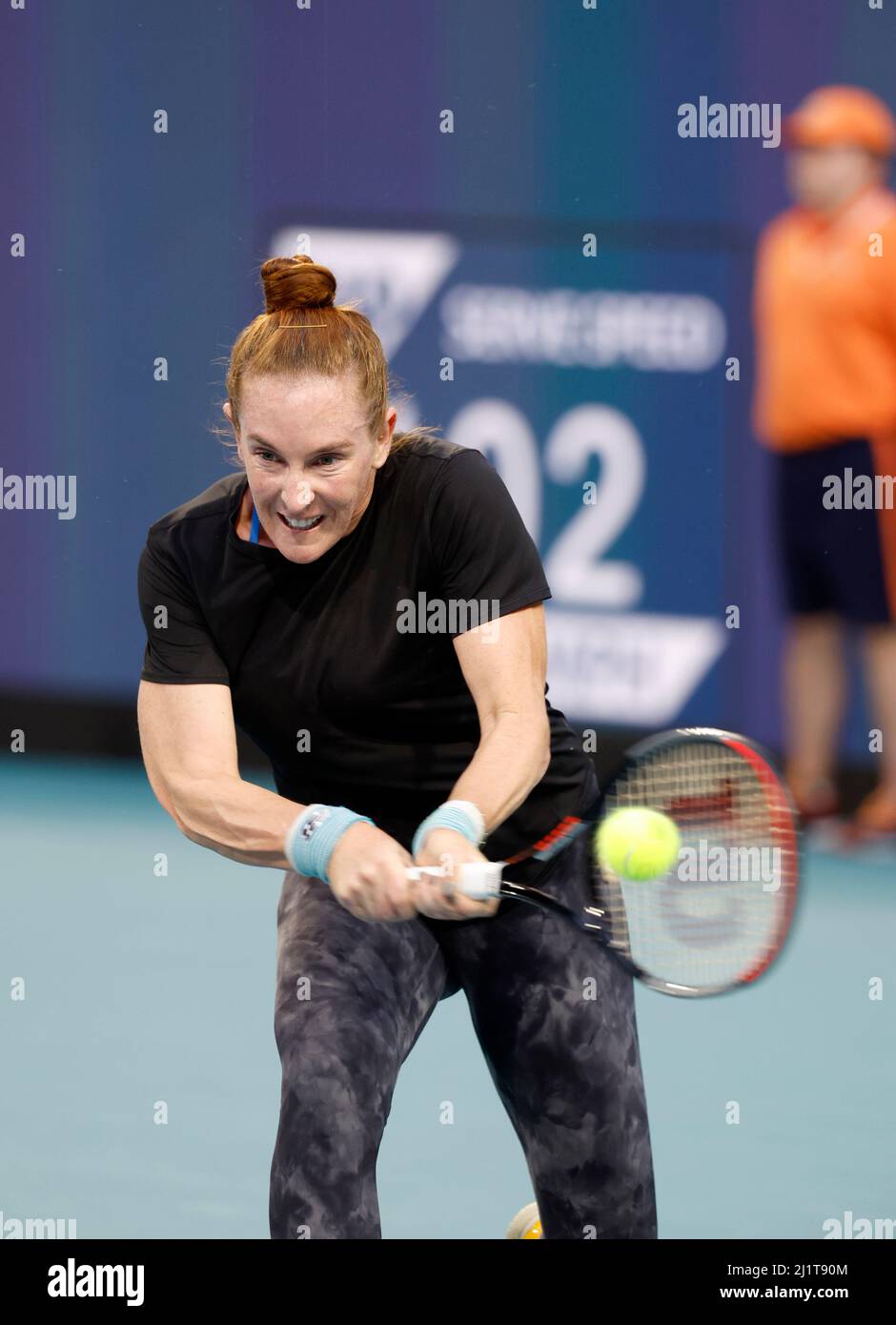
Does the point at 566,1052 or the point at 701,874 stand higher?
the point at 701,874

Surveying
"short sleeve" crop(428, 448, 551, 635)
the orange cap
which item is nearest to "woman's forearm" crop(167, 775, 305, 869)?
"short sleeve" crop(428, 448, 551, 635)

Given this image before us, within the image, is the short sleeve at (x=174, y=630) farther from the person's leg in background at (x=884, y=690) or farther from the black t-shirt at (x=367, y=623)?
the person's leg in background at (x=884, y=690)

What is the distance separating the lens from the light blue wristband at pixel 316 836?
7.87 feet

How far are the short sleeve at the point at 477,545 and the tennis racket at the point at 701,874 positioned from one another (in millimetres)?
264

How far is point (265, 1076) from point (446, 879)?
1.95 metres

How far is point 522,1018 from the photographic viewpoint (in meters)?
2.55

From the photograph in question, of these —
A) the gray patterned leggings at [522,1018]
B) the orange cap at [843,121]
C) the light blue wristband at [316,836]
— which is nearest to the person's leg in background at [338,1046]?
the gray patterned leggings at [522,1018]

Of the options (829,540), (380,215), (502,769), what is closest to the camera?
(502,769)

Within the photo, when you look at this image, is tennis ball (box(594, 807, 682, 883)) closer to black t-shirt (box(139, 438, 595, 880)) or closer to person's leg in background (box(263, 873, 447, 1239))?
black t-shirt (box(139, 438, 595, 880))

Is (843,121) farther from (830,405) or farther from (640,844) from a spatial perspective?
(640,844)

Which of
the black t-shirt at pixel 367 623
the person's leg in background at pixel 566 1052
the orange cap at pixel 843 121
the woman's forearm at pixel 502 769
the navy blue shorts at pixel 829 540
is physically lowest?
the person's leg in background at pixel 566 1052

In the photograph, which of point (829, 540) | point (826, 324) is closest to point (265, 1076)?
point (829, 540)
